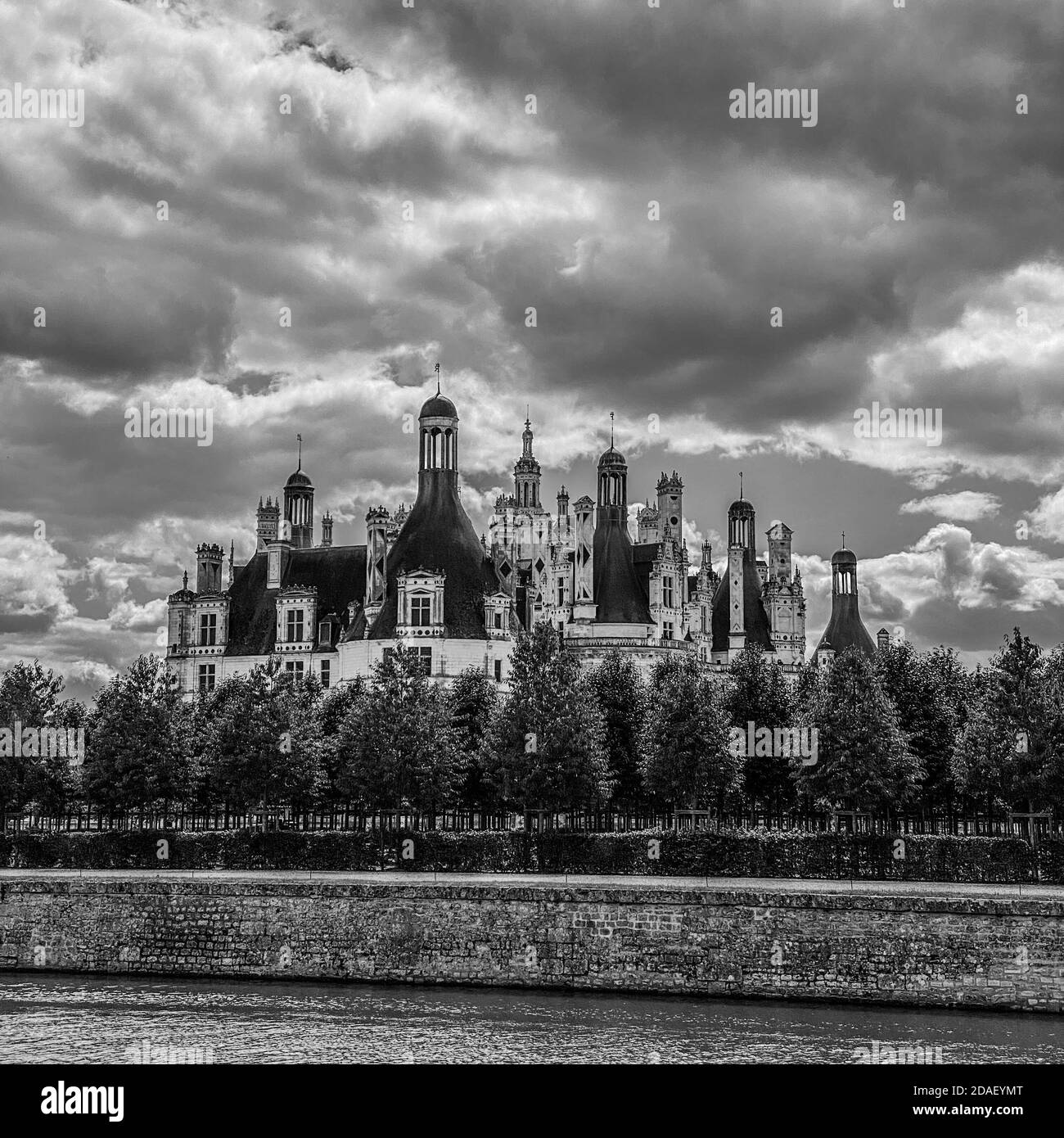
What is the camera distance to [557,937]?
44.8 meters

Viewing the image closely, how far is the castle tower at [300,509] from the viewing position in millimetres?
127062

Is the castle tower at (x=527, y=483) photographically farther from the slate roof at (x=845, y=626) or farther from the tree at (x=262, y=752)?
the tree at (x=262, y=752)

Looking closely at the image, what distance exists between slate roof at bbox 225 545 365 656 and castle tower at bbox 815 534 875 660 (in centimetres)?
4497

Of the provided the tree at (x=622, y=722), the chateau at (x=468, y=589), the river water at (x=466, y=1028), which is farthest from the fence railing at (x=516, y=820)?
the chateau at (x=468, y=589)

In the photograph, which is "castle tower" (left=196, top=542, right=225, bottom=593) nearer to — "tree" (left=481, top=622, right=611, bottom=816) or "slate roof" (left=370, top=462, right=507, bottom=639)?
"slate roof" (left=370, top=462, right=507, bottom=639)

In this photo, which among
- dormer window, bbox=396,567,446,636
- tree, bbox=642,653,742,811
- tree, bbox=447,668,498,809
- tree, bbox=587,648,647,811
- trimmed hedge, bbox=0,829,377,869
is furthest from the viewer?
dormer window, bbox=396,567,446,636

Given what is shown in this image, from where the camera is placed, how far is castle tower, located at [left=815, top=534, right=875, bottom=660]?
456 ft

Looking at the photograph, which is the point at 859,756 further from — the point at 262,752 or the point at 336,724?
the point at 336,724

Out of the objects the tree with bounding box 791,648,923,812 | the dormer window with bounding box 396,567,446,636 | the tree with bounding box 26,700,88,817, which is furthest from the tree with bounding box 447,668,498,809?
the tree with bounding box 26,700,88,817

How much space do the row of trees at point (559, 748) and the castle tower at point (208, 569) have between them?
4154 centimetres

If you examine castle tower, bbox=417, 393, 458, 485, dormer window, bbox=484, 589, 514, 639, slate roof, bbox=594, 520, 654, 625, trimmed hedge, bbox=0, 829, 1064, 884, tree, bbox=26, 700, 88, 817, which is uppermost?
castle tower, bbox=417, 393, 458, 485

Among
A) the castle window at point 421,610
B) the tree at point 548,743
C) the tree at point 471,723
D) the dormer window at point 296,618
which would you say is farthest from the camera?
the dormer window at point 296,618
